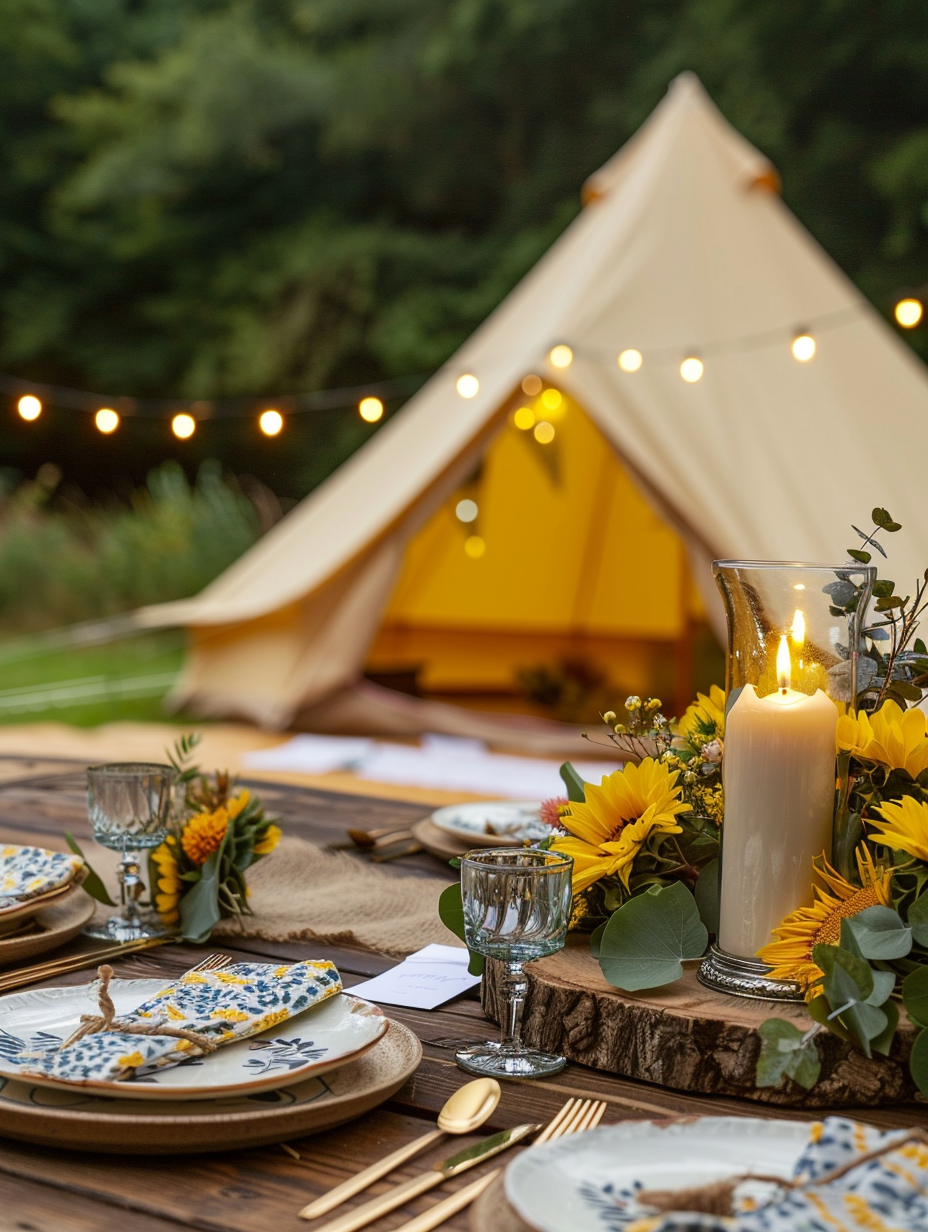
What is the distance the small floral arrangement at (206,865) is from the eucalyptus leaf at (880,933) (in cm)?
50

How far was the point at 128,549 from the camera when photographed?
25.2 ft

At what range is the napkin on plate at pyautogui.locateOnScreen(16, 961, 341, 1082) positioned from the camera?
67cm

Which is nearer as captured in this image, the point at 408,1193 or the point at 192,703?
the point at 408,1193

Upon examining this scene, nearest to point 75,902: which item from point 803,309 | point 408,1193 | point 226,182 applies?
point 408,1193

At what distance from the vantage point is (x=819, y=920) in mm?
772

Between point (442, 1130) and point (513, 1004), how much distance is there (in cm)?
12

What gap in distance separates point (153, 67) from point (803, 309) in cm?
779

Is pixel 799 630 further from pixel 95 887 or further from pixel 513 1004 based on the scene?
pixel 95 887

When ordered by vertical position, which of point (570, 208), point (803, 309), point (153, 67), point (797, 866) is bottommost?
point (797, 866)

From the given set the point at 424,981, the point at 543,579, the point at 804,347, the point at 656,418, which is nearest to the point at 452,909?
the point at 424,981

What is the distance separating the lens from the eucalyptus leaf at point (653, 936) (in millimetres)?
801

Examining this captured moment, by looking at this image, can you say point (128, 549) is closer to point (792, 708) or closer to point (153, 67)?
point (153, 67)

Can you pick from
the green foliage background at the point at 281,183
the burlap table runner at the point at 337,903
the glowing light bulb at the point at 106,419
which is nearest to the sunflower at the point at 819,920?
the burlap table runner at the point at 337,903

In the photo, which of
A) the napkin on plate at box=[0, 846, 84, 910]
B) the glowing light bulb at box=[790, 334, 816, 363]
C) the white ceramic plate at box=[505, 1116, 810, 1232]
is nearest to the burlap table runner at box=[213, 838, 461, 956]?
the napkin on plate at box=[0, 846, 84, 910]
